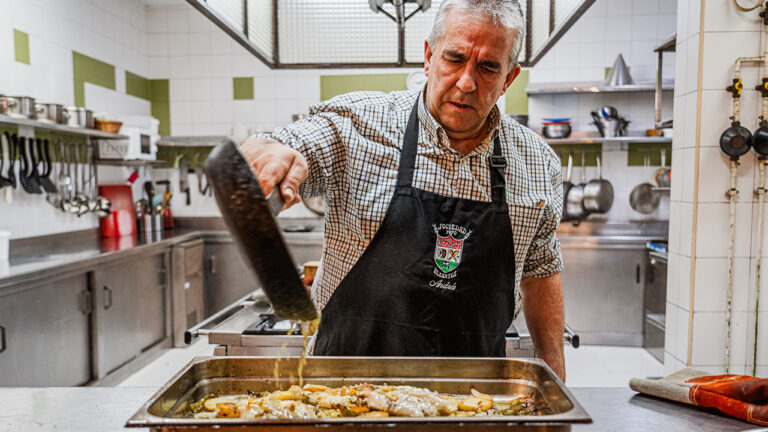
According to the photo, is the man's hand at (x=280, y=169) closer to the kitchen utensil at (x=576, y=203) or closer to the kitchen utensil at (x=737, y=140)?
the kitchen utensil at (x=737, y=140)

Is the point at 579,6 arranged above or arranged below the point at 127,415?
above

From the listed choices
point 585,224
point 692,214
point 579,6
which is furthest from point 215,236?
point 579,6

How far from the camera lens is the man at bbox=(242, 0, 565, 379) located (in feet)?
4.72

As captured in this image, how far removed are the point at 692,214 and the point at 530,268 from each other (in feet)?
5.43

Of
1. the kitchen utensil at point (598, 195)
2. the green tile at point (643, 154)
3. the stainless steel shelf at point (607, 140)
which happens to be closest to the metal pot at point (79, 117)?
the stainless steel shelf at point (607, 140)

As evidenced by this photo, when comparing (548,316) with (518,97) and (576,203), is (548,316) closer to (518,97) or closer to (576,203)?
(576,203)

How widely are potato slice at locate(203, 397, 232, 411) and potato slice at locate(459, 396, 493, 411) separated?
1.58 feet

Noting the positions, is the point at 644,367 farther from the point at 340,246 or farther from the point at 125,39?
the point at 125,39

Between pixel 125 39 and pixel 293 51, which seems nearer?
pixel 293 51

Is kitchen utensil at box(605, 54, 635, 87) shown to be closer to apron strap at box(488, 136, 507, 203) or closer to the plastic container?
apron strap at box(488, 136, 507, 203)

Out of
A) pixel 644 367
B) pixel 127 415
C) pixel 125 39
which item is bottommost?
pixel 644 367

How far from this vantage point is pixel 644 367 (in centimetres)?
446

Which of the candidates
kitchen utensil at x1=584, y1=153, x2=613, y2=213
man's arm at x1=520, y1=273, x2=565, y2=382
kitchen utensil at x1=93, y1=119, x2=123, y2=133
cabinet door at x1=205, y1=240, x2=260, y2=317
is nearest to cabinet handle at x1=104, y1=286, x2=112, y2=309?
kitchen utensil at x1=93, y1=119, x2=123, y2=133

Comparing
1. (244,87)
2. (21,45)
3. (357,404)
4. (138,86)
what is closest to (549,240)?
(357,404)
